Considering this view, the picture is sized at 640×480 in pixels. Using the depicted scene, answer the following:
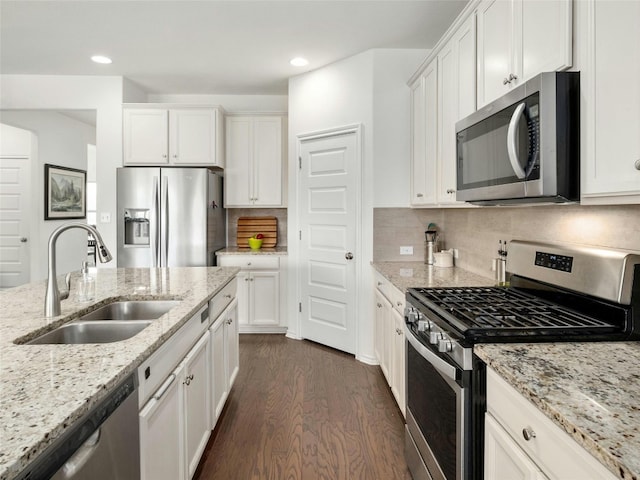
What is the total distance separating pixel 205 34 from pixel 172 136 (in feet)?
4.63

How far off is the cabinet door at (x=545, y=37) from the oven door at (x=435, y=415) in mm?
1130

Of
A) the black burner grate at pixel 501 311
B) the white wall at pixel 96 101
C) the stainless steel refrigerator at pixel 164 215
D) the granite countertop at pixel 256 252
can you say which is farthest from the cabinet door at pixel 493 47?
the white wall at pixel 96 101

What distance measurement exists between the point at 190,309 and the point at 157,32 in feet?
8.65

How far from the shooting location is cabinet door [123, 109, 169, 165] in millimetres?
4367

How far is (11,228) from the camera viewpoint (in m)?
5.43

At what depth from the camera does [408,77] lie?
3529mm

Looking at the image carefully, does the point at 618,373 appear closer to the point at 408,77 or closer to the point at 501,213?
the point at 501,213

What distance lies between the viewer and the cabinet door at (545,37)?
→ 1.36m

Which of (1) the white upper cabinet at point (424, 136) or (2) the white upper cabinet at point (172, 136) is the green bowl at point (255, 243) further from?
(1) the white upper cabinet at point (424, 136)

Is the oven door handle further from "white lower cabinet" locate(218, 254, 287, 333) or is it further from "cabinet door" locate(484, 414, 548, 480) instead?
"white lower cabinet" locate(218, 254, 287, 333)

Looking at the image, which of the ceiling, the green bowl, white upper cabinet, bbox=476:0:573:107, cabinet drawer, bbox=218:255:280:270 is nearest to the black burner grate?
white upper cabinet, bbox=476:0:573:107

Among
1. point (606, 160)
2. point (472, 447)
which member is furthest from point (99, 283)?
point (606, 160)

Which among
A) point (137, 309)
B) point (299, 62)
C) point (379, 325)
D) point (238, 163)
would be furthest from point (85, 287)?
point (238, 163)

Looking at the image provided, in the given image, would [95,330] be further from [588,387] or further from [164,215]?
[164,215]
